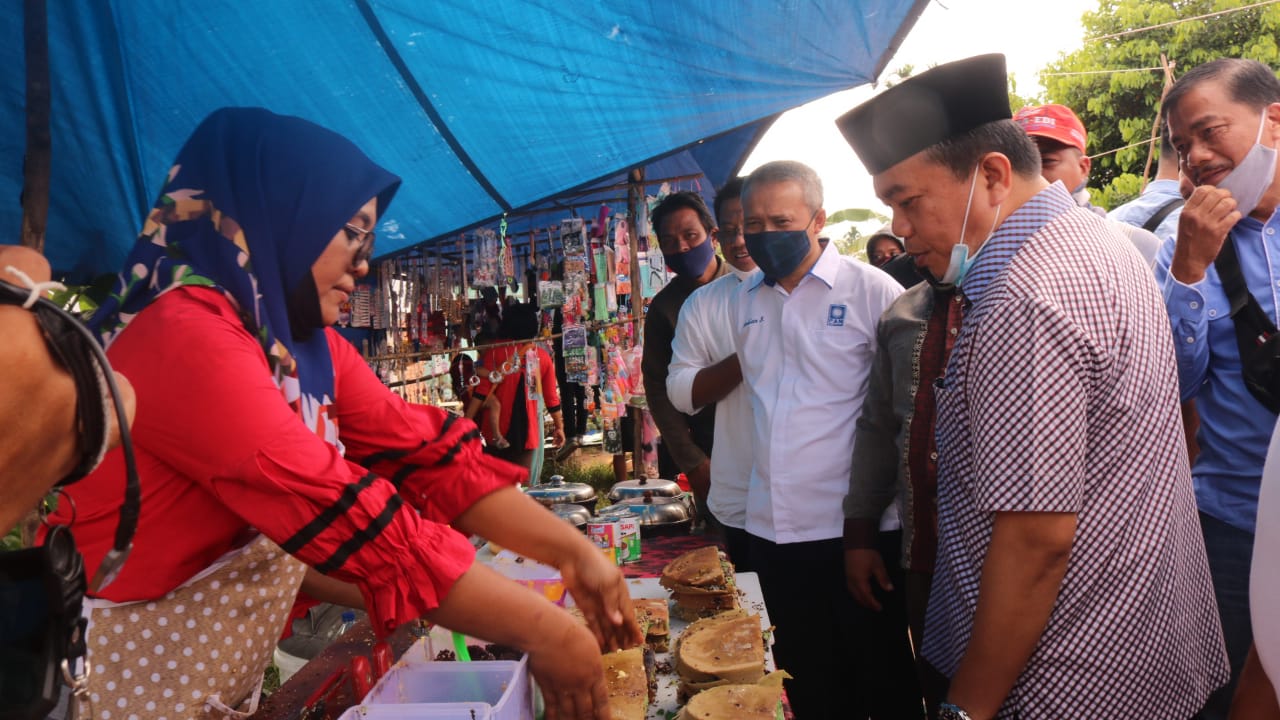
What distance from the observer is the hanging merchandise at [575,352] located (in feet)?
18.7

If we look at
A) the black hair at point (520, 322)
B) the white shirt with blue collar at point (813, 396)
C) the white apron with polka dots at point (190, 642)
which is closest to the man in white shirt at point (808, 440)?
the white shirt with blue collar at point (813, 396)

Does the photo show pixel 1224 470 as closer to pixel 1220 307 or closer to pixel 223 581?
pixel 1220 307

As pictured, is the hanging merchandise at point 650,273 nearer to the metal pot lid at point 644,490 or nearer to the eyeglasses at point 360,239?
the metal pot lid at point 644,490

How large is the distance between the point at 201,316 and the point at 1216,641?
1.98 metres

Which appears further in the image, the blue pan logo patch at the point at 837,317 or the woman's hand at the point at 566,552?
the blue pan logo patch at the point at 837,317

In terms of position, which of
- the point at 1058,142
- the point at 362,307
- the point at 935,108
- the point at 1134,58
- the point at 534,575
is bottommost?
the point at 534,575

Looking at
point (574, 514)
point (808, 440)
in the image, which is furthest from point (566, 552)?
point (574, 514)

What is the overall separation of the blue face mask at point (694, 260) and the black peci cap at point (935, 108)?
6.18ft

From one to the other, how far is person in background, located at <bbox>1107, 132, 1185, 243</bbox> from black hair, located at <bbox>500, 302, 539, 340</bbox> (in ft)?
16.2

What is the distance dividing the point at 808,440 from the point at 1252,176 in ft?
4.48

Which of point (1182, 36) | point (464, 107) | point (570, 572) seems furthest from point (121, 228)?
point (1182, 36)

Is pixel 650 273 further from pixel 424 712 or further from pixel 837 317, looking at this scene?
pixel 424 712

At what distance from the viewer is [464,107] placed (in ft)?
12.7

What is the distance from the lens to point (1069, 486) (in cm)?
129
